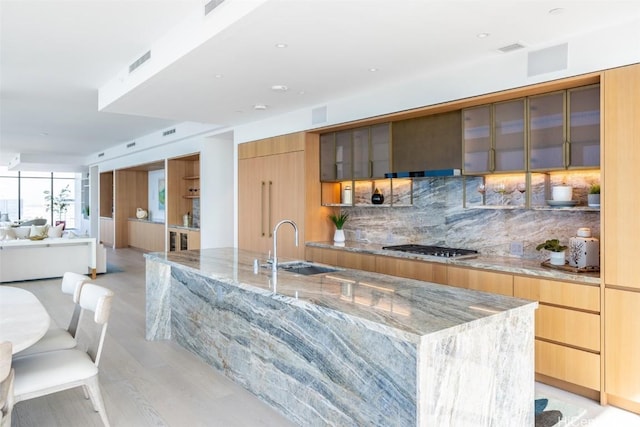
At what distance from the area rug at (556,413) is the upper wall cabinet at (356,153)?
9.14ft

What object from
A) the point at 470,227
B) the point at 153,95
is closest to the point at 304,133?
the point at 153,95

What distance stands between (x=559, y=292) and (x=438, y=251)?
52.3 inches

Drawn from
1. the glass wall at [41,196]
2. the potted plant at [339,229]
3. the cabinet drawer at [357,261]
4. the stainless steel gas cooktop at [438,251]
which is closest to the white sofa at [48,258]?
the potted plant at [339,229]

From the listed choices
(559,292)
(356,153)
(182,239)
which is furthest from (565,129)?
(182,239)

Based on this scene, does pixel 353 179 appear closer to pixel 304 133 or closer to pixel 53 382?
pixel 304 133

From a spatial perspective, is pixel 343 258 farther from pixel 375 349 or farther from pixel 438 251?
pixel 375 349

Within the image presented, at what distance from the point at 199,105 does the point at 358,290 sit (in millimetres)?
3832

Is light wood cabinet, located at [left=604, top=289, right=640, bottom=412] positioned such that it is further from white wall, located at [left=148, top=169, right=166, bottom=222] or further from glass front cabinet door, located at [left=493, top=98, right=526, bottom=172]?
white wall, located at [left=148, top=169, right=166, bottom=222]

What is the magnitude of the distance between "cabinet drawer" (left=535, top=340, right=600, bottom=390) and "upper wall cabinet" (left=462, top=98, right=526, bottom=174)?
4.96 feet

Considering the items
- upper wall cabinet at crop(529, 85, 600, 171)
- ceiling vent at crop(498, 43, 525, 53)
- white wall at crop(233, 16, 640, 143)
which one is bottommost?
upper wall cabinet at crop(529, 85, 600, 171)

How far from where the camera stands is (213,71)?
416 cm

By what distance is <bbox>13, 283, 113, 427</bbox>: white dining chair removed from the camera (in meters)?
2.39

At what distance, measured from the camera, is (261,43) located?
11.3 ft

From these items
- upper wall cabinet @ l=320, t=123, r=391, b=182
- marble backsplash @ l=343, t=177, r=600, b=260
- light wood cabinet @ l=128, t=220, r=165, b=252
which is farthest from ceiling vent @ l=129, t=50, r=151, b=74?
light wood cabinet @ l=128, t=220, r=165, b=252
